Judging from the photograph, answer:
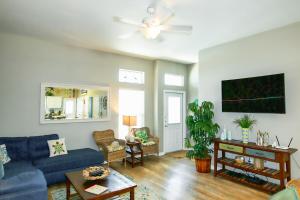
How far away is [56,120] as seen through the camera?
4.33 meters

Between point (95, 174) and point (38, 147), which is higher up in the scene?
point (38, 147)

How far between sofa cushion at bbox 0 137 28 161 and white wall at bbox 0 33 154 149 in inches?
11.9

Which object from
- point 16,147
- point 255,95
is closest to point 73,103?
point 16,147

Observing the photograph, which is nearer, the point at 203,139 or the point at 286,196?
the point at 286,196

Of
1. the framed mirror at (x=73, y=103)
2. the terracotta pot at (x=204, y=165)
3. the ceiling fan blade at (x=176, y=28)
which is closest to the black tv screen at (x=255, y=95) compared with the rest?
the terracotta pot at (x=204, y=165)

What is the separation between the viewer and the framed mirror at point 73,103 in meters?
4.25

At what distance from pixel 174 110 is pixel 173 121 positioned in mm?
367

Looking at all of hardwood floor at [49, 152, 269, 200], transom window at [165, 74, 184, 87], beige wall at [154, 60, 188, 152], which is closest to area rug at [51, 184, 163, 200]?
hardwood floor at [49, 152, 269, 200]

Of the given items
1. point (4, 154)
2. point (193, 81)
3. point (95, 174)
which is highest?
point (193, 81)

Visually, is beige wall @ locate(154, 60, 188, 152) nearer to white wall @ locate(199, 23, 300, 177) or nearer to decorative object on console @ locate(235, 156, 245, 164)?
white wall @ locate(199, 23, 300, 177)

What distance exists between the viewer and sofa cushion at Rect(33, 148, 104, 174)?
3.44 meters

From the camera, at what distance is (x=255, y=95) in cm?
371

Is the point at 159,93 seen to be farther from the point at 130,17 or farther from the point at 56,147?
the point at 56,147

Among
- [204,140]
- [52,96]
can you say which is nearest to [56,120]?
[52,96]
